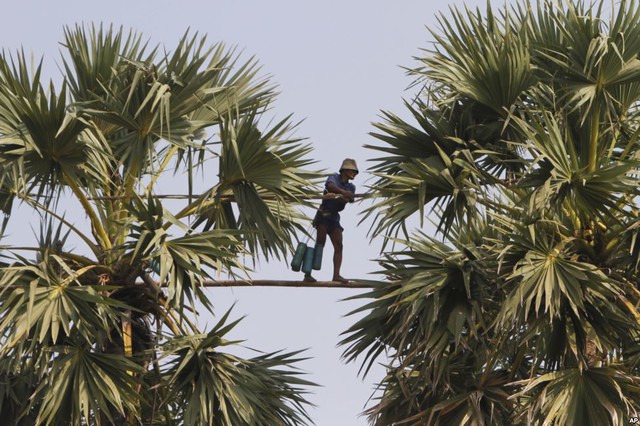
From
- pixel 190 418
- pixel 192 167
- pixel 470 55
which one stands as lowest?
pixel 190 418

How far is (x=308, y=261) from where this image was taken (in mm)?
13688

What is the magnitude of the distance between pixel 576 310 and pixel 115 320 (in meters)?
3.70

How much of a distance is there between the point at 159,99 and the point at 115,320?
1.89 metres

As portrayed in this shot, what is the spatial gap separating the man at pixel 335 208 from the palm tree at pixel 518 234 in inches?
16.0

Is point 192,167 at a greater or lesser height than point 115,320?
greater

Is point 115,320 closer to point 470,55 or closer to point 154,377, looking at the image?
point 154,377

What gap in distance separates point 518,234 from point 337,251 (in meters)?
2.00

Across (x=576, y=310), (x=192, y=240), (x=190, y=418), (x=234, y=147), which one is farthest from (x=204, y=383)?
(x=576, y=310)

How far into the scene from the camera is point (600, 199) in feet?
40.7

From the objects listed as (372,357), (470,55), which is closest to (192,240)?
(372,357)

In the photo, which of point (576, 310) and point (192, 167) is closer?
point (576, 310)

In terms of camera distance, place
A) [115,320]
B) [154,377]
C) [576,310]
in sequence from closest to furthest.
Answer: [576,310] < [115,320] < [154,377]

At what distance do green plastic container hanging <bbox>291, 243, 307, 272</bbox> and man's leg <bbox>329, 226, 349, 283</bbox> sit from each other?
280mm

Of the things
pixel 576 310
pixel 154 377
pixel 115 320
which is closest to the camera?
pixel 576 310
